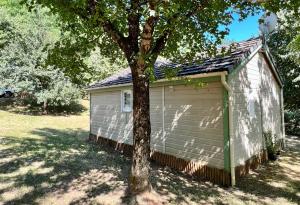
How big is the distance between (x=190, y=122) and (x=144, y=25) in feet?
13.9

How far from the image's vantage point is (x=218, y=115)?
8453 millimetres

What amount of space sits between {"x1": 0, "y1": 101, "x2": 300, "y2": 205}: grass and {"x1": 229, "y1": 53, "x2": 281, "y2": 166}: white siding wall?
3.31 ft

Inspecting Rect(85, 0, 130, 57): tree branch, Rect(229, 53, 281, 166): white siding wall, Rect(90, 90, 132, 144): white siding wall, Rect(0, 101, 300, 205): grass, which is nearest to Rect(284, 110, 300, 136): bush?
Rect(0, 101, 300, 205): grass

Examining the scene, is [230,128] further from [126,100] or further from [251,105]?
[126,100]

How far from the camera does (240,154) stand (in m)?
8.80

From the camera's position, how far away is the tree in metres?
5.63

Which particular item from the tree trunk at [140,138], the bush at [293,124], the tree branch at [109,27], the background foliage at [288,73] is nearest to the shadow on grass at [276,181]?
the tree trunk at [140,138]

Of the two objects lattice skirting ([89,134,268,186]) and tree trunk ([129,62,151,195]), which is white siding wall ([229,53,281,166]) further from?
tree trunk ([129,62,151,195])

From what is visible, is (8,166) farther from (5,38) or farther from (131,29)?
(5,38)

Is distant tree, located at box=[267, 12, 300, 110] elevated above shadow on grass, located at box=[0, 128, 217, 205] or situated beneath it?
elevated above

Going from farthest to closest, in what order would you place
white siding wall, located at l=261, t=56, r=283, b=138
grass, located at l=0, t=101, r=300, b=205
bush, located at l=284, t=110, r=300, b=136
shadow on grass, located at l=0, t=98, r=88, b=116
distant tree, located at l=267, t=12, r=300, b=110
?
shadow on grass, located at l=0, t=98, r=88, b=116 → bush, located at l=284, t=110, r=300, b=136 → distant tree, located at l=267, t=12, r=300, b=110 → white siding wall, located at l=261, t=56, r=283, b=138 → grass, located at l=0, t=101, r=300, b=205

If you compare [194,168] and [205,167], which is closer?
[205,167]

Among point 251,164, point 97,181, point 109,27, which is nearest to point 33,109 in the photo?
point 97,181

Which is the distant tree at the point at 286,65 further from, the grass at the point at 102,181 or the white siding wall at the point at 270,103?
the grass at the point at 102,181
